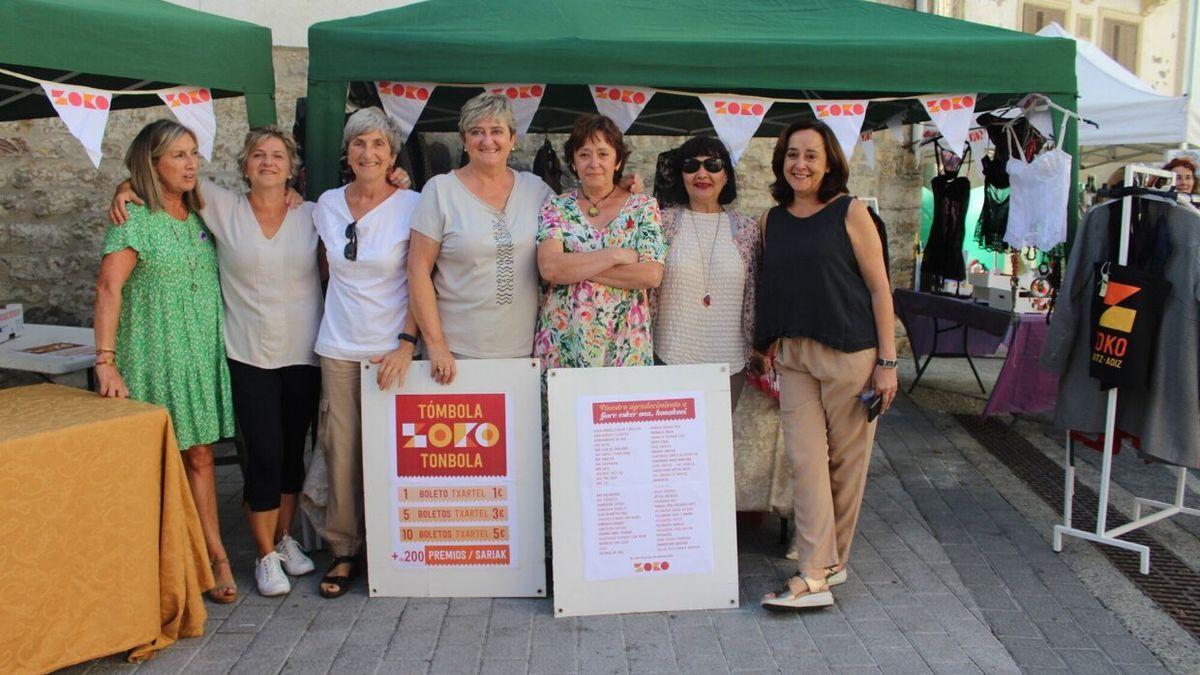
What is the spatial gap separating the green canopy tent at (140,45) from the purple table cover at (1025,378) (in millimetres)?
4864

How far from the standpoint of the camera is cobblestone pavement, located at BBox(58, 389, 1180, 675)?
2926mm

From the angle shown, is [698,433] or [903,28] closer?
[698,433]

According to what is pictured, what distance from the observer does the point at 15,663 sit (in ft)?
8.63

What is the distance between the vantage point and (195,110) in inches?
135

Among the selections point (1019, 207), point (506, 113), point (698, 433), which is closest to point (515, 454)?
point (698, 433)

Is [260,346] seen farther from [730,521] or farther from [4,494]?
[730,521]

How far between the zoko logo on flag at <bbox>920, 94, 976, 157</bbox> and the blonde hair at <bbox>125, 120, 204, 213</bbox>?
10.1 feet

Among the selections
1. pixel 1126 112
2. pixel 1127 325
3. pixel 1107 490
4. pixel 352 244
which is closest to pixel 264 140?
pixel 352 244

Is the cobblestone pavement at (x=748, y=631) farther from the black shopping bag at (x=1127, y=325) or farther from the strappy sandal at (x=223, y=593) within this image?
the black shopping bag at (x=1127, y=325)

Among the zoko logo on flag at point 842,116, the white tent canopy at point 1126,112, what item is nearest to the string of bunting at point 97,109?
the zoko logo on flag at point 842,116

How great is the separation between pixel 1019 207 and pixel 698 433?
2331mm

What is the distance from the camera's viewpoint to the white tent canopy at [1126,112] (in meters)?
7.21

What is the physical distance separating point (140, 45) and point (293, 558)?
2.05 metres

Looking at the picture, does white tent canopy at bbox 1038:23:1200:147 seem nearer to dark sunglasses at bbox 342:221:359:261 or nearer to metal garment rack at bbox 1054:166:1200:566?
metal garment rack at bbox 1054:166:1200:566
